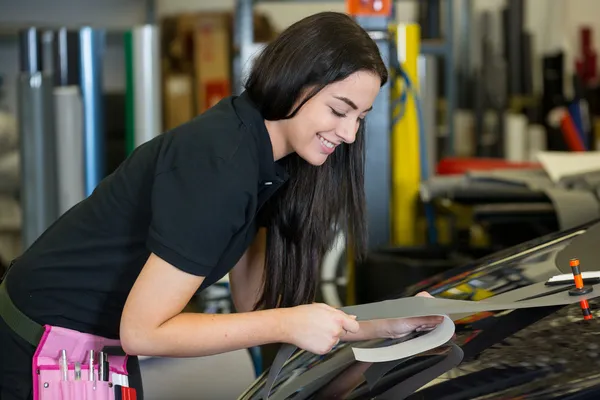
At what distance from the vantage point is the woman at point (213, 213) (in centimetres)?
118

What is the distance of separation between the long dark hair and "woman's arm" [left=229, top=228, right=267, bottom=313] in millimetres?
41

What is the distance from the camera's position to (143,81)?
3.55m

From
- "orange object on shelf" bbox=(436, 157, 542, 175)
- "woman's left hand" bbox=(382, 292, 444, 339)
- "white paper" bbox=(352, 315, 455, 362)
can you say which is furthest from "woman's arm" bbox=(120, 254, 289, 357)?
"orange object on shelf" bbox=(436, 157, 542, 175)

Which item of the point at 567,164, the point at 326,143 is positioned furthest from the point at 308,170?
the point at 567,164

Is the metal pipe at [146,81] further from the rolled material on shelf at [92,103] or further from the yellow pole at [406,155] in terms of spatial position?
the yellow pole at [406,155]

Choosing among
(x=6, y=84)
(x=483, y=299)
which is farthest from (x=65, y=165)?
(x=6, y=84)

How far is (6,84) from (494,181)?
429 centimetres

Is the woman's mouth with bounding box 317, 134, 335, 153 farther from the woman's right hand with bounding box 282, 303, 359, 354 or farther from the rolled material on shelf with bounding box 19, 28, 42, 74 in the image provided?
the rolled material on shelf with bounding box 19, 28, 42, 74

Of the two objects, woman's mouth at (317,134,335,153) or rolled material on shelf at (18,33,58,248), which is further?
rolled material on shelf at (18,33,58,248)

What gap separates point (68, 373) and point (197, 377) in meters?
0.52

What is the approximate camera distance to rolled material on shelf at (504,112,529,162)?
5.86 meters

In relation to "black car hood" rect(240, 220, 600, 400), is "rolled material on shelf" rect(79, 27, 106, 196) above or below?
above

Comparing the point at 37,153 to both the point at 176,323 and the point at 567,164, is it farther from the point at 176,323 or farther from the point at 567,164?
the point at 176,323

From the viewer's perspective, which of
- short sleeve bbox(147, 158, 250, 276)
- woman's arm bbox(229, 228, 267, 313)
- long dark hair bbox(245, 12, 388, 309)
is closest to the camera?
short sleeve bbox(147, 158, 250, 276)
